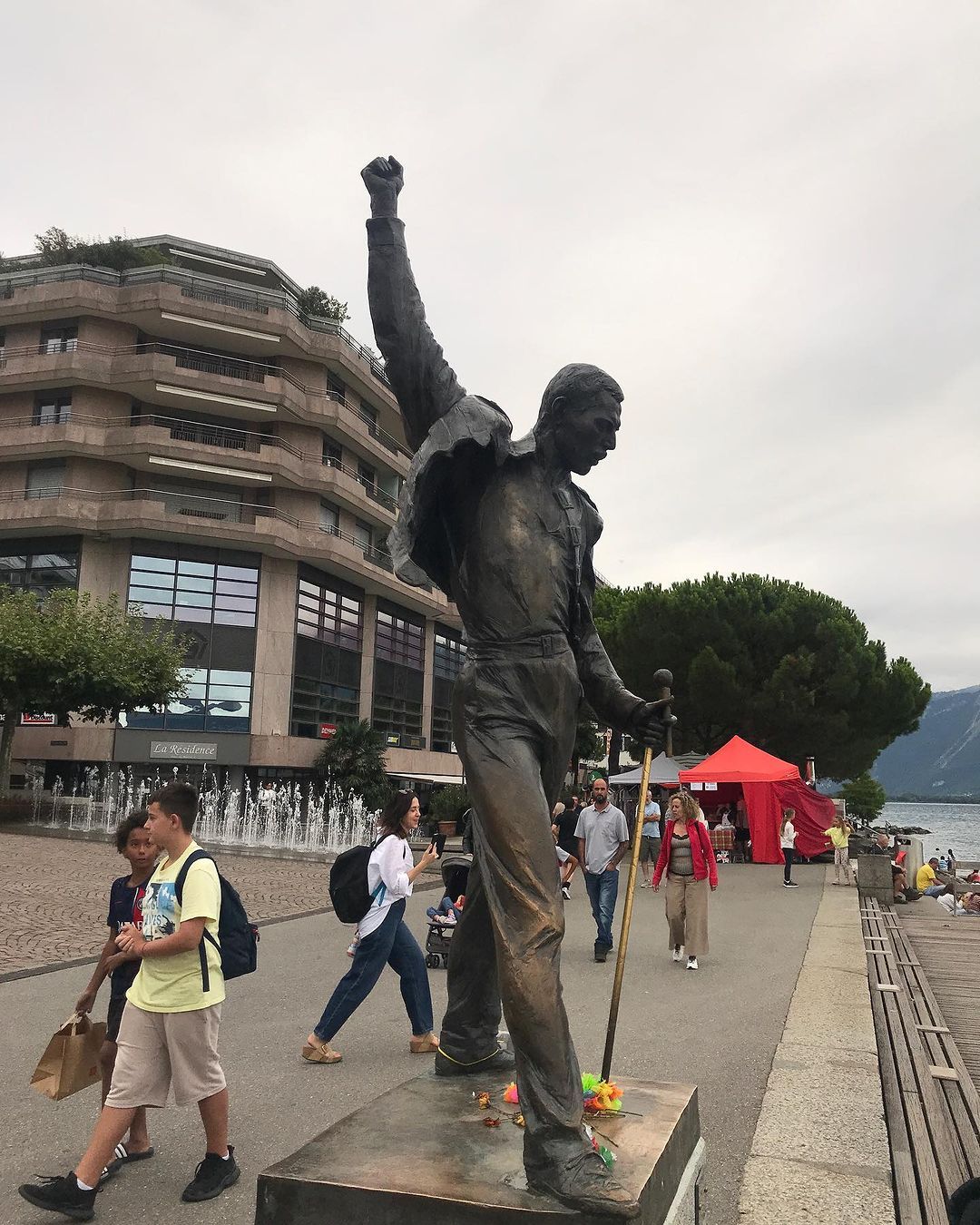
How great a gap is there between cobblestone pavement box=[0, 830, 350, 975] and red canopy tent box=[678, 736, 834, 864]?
30.5ft

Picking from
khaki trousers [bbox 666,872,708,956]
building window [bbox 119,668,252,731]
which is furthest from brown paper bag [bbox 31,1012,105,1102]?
building window [bbox 119,668,252,731]

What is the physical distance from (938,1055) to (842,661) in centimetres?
2943

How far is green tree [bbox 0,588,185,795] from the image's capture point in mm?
24891

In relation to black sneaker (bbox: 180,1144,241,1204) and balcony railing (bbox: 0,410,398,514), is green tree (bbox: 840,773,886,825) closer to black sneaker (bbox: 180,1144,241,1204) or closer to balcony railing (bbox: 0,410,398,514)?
balcony railing (bbox: 0,410,398,514)

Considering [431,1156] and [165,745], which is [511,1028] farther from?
[165,745]

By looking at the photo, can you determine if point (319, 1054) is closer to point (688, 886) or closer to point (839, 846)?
point (688, 886)

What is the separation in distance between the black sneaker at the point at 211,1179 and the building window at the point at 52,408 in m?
36.2

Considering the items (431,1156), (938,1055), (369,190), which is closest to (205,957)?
(431,1156)

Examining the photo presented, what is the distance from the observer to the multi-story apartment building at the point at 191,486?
34.5m

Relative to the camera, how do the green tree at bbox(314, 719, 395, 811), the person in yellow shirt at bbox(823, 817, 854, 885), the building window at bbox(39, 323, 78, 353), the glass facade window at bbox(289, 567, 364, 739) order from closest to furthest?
the person in yellow shirt at bbox(823, 817, 854, 885), the green tree at bbox(314, 719, 395, 811), the building window at bbox(39, 323, 78, 353), the glass facade window at bbox(289, 567, 364, 739)

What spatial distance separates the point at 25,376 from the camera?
115ft

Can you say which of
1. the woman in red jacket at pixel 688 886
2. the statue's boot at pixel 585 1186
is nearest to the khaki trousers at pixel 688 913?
the woman in red jacket at pixel 688 886

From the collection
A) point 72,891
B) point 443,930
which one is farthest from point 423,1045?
point 72,891

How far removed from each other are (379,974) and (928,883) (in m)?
17.8
